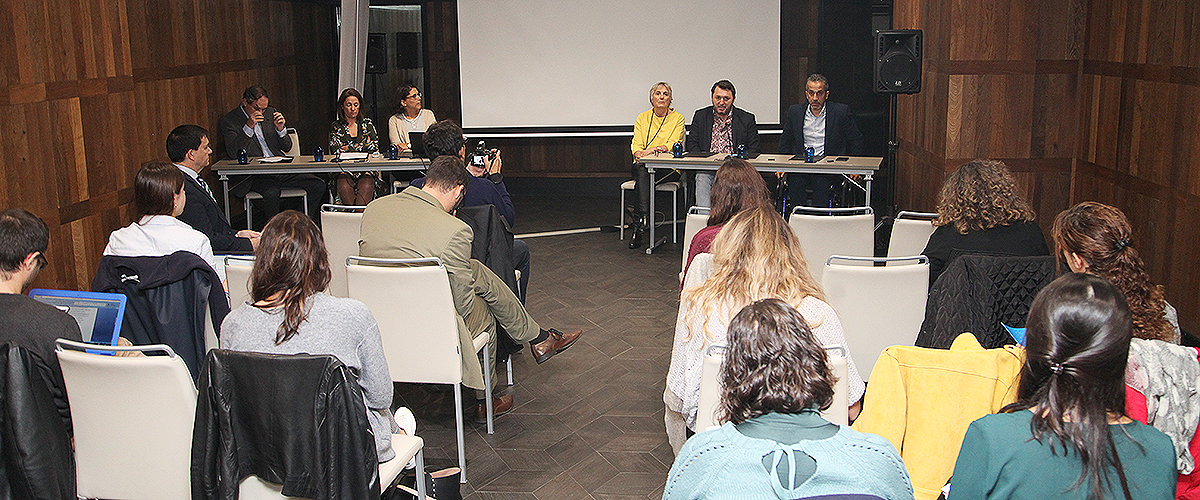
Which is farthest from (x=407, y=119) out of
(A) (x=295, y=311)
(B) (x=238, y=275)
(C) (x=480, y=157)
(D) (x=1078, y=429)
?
(D) (x=1078, y=429)

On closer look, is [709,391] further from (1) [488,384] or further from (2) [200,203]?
(2) [200,203]

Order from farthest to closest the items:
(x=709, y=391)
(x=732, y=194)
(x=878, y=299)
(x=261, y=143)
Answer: (x=261, y=143)
(x=732, y=194)
(x=878, y=299)
(x=709, y=391)

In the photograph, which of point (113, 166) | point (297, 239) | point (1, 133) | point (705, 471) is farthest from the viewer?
point (113, 166)

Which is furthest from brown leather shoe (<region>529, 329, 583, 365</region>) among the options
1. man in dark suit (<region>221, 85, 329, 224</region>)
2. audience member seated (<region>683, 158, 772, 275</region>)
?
man in dark suit (<region>221, 85, 329, 224</region>)

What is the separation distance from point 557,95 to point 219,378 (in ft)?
26.4

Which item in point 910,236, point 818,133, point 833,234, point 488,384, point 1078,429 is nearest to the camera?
point 1078,429

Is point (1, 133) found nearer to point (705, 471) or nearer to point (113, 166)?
point (113, 166)

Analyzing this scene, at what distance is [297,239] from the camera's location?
2.75 meters

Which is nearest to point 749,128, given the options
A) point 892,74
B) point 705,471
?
point 892,74

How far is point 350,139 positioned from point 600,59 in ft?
10.2

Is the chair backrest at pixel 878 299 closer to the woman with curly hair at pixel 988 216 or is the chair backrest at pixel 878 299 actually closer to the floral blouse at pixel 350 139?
the woman with curly hair at pixel 988 216

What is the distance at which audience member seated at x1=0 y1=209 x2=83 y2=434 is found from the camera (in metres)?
2.73

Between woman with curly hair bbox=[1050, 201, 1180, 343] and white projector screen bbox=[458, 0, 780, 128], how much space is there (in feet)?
24.0

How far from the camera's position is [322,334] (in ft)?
8.89
